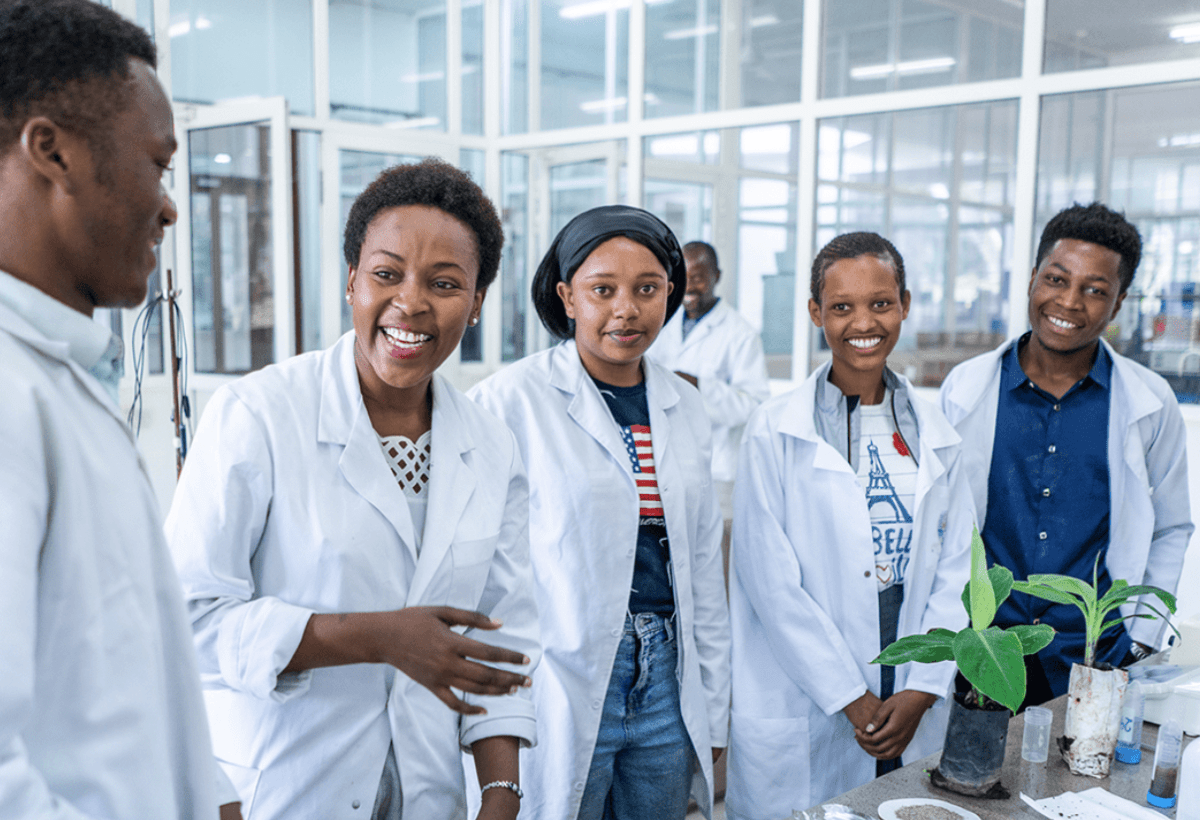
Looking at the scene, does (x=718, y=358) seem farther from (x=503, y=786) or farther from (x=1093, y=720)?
(x=503, y=786)

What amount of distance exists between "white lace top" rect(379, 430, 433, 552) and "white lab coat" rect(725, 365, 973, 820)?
0.80 meters

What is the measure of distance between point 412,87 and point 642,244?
4.71 m

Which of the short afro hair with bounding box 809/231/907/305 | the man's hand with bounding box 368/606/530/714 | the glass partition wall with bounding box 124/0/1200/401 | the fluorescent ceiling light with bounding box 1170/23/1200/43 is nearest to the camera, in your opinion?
the man's hand with bounding box 368/606/530/714

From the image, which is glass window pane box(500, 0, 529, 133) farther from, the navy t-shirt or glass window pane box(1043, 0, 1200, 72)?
the navy t-shirt

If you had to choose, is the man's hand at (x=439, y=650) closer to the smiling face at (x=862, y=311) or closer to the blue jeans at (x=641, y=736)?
the blue jeans at (x=641, y=736)

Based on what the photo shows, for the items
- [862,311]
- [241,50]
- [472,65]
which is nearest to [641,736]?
[862,311]

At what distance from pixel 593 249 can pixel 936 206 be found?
3130 millimetres

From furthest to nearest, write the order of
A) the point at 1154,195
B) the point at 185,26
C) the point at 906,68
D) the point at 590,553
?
the point at 185,26, the point at 906,68, the point at 1154,195, the point at 590,553

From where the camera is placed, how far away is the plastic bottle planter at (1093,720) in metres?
1.45

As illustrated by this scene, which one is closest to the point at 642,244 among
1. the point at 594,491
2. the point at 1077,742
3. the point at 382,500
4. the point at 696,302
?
the point at 594,491

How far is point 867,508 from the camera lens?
179 centimetres

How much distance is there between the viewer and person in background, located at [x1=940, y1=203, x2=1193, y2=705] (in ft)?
6.48

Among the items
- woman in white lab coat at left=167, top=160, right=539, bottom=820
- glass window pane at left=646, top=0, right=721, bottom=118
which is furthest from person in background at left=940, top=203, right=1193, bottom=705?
glass window pane at left=646, top=0, right=721, bottom=118

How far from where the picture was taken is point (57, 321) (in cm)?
65
